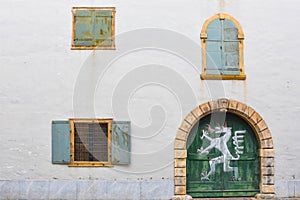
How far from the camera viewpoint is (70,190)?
379 inches

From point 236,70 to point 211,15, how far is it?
4.55 feet

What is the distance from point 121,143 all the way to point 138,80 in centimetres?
146

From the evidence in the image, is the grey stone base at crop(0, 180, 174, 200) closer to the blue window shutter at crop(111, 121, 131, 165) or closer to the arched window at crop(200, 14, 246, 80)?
the blue window shutter at crop(111, 121, 131, 165)

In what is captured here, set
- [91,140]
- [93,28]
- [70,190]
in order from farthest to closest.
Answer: [93,28] → [91,140] → [70,190]

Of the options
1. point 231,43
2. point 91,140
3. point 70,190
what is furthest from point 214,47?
point 70,190

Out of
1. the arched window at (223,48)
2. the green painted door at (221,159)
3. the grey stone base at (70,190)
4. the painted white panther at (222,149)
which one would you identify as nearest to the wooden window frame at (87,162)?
the grey stone base at (70,190)

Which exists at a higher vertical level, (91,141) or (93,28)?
(93,28)

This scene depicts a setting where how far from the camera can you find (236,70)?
32.5ft

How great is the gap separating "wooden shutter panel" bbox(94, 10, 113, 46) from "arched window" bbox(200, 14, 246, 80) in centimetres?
211

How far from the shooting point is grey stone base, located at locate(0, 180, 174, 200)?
9617 millimetres

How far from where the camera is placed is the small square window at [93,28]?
9.81 m

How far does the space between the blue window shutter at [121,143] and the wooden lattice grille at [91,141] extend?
206 mm

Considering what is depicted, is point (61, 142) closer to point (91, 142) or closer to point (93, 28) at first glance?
point (91, 142)

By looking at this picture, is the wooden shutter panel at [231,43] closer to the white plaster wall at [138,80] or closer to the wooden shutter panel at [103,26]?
the white plaster wall at [138,80]
